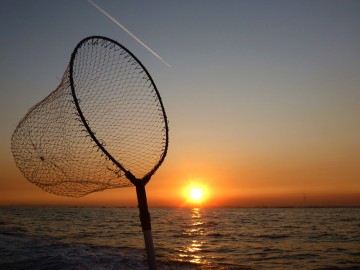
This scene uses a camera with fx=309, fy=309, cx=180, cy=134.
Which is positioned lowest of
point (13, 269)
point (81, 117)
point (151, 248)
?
point (13, 269)

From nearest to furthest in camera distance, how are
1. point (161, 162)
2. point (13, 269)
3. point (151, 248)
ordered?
point (151, 248) < point (161, 162) < point (13, 269)

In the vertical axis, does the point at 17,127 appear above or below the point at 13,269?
above

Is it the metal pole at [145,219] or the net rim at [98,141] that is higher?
the net rim at [98,141]

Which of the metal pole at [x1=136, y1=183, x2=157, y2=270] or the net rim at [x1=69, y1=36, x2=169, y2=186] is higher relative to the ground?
the net rim at [x1=69, y1=36, x2=169, y2=186]

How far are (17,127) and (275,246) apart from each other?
18778 millimetres

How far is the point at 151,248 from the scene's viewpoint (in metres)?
3.37

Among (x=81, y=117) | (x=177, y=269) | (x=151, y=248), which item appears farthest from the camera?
(x=177, y=269)

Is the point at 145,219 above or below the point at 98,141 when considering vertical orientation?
below

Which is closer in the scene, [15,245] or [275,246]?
[15,245]

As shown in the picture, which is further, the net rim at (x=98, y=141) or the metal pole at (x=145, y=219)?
the metal pole at (x=145, y=219)

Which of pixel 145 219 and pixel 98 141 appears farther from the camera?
pixel 145 219

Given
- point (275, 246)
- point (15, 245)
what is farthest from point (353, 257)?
point (15, 245)

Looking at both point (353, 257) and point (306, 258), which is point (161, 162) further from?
point (353, 257)

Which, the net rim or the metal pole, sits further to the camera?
the metal pole
